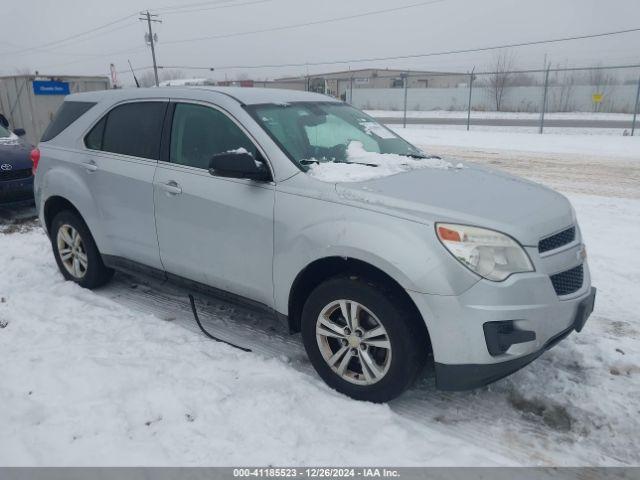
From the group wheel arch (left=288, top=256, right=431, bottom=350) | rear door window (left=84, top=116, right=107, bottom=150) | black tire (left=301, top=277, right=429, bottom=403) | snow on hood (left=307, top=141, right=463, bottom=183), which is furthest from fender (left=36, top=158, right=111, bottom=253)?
black tire (left=301, top=277, right=429, bottom=403)

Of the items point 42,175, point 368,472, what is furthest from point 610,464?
point 42,175

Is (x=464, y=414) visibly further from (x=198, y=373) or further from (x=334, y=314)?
(x=198, y=373)

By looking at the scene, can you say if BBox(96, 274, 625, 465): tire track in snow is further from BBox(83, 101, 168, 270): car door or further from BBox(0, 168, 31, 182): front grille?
BBox(0, 168, 31, 182): front grille

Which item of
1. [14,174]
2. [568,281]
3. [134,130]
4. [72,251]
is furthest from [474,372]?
[14,174]

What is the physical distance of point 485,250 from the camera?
8.98 ft

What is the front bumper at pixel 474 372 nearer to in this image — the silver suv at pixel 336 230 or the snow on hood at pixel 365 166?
the silver suv at pixel 336 230

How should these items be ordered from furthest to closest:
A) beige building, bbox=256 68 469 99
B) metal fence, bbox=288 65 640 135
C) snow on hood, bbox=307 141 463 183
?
beige building, bbox=256 68 469 99
metal fence, bbox=288 65 640 135
snow on hood, bbox=307 141 463 183

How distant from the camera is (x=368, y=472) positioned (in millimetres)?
2623

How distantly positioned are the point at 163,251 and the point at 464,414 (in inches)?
98.1

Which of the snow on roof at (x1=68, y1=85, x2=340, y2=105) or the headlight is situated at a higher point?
the snow on roof at (x1=68, y1=85, x2=340, y2=105)

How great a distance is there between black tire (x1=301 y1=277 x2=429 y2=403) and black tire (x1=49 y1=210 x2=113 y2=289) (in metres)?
2.54

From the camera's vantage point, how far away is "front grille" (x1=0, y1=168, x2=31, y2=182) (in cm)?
765

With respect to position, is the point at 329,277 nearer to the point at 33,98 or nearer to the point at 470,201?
the point at 470,201

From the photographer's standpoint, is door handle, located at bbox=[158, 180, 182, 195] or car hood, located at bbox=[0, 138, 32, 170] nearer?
door handle, located at bbox=[158, 180, 182, 195]
